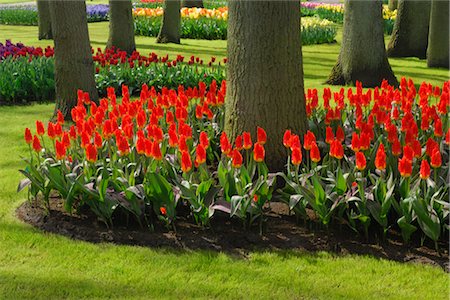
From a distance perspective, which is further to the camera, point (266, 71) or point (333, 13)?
point (333, 13)

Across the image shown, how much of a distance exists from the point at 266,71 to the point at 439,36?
858cm

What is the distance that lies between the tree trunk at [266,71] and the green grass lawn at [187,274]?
4.49 feet

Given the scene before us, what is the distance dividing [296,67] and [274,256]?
1.78 m

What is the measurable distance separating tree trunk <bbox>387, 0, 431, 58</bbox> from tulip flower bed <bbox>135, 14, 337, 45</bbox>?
3.77 metres

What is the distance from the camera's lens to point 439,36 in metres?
12.8

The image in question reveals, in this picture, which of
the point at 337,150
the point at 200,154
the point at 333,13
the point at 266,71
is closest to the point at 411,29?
the point at 266,71

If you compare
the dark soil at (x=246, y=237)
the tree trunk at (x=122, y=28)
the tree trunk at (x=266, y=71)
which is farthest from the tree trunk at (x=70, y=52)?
the tree trunk at (x=122, y=28)

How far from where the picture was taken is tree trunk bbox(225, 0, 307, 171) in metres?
5.25

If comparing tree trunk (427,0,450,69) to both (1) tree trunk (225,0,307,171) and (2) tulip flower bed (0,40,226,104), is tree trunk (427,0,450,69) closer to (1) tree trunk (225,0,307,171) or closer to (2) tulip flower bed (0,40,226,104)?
(2) tulip flower bed (0,40,226,104)

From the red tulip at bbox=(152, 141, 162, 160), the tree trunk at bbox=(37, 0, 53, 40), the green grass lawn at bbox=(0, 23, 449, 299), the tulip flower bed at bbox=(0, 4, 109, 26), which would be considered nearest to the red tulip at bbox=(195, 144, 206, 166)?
the red tulip at bbox=(152, 141, 162, 160)

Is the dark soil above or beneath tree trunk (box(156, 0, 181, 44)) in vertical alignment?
beneath

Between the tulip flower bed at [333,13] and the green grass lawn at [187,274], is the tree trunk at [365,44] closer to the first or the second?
the green grass lawn at [187,274]

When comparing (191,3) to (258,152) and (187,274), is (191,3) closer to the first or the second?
(258,152)

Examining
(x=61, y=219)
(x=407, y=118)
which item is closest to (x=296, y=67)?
(x=407, y=118)
